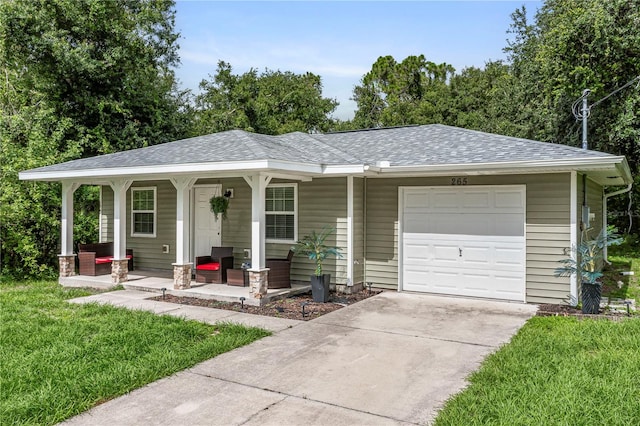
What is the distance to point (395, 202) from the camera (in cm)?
905

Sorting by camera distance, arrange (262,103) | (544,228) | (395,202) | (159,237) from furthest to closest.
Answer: (262,103) → (159,237) → (395,202) → (544,228)

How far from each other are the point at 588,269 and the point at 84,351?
286 inches

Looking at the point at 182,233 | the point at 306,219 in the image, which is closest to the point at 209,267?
the point at 182,233

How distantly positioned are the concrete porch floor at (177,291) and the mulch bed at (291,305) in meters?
0.11

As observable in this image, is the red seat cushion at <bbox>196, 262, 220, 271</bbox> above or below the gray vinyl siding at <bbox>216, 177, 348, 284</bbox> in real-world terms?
below

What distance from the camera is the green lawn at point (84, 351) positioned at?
3.91m

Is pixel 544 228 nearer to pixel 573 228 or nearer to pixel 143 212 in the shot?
pixel 573 228

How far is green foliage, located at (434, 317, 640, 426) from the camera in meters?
3.48

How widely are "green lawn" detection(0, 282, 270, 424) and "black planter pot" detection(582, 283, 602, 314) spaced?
16.0 ft

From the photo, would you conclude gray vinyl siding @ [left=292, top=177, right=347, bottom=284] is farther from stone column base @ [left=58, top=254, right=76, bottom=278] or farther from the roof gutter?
stone column base @ [left=58, top=254, right=76, bottom=278]

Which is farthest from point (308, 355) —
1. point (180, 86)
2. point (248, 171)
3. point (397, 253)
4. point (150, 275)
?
point (180, 86)

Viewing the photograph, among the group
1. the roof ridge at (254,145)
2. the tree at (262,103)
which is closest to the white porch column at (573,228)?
the roof ridge at (254,145)

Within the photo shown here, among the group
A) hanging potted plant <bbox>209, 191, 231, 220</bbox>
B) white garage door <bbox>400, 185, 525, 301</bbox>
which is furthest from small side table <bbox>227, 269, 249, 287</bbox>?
white garage door <bbox>400, 185, 525, 301</bbox>

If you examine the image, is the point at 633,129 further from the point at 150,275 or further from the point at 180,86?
the point at 180,86
